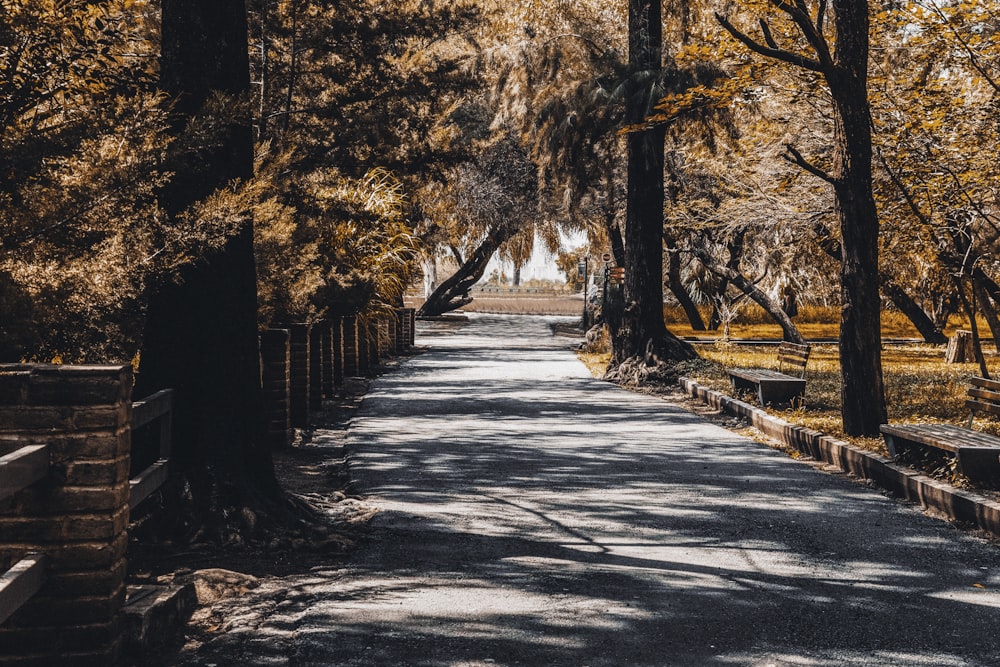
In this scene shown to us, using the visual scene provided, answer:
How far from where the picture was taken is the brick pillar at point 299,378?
12961 mm

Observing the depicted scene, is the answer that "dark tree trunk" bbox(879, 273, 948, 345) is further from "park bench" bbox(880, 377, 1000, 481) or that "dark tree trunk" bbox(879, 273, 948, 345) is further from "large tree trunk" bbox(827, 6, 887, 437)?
"park bench" bbox(880, 377, 1000, 481)

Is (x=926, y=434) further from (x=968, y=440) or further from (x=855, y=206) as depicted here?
(x=855, y=206)

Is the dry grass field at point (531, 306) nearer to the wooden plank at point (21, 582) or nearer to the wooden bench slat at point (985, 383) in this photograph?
the wooden bench slat at point (985, 383)

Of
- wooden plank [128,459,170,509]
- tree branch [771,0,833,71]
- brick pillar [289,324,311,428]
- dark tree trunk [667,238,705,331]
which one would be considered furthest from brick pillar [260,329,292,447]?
dark tree trunk [667,238,705,331]

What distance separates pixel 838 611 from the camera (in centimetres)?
561

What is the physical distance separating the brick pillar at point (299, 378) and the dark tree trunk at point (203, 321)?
534 centimetres

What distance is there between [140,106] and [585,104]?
18.4 meters

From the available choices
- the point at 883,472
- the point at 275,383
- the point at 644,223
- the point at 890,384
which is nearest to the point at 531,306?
the point at 644,223

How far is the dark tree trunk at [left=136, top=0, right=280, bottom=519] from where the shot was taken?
24.2 feet

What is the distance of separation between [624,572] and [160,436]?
10.8ft

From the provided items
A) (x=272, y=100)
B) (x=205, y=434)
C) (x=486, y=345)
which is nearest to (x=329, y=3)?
(x=272, y=100)

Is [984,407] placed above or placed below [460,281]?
below

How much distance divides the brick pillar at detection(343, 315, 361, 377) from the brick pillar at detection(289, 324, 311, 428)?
21.7 feet

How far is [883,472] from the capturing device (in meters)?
9.45
